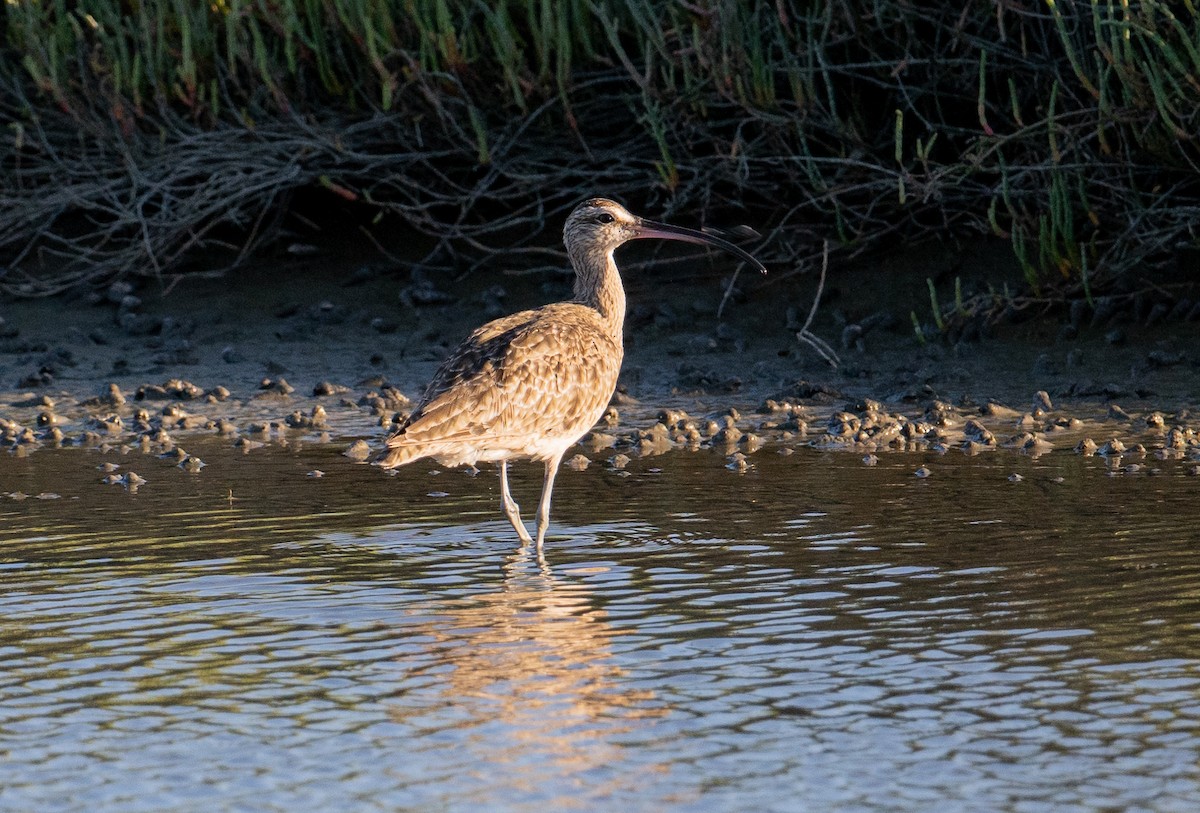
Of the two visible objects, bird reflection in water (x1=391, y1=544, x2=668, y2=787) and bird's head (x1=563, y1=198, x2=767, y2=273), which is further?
bird's head (x1=563, y1=198, x2=767, y2=273)

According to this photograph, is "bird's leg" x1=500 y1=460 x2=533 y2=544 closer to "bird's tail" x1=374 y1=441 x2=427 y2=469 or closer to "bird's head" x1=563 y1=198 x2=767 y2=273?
"bird's tail" x1=374 y1=441 x2=427 y2=469

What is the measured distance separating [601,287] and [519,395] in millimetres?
1538

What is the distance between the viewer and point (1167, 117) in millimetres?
11094

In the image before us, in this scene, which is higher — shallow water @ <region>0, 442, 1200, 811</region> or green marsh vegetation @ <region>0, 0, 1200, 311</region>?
green marsh vegetation @ <region>0, 0, 1200, 311</region>

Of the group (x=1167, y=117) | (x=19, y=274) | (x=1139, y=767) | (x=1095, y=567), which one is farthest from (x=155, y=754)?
(x=19, y=274)

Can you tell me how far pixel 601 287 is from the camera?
32.9 ft

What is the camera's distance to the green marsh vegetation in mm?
12133

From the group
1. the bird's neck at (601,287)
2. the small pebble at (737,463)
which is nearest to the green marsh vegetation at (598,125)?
the bird's neck at (601,287)

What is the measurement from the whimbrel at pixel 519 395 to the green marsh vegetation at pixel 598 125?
3.27 metres

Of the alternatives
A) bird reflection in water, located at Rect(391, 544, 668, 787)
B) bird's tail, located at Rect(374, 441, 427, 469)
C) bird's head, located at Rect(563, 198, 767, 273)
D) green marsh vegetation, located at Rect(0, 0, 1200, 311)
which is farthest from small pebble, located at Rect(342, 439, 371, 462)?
green marsh vegetation, located at Rect(0, 0, 1200, 311)

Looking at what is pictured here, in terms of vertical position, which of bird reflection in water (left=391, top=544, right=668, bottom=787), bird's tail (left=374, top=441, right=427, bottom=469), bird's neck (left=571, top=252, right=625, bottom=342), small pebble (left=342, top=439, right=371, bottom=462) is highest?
bird's neck (left=571, top=252, right=625, bottom=342)

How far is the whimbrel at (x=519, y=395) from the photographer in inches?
330

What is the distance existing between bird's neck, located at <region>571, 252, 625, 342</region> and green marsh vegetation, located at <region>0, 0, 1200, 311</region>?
2511 mm

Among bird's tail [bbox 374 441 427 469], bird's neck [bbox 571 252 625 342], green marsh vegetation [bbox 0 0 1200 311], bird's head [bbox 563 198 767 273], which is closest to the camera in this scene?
bird's tail [bbox 374 441 427 469]
